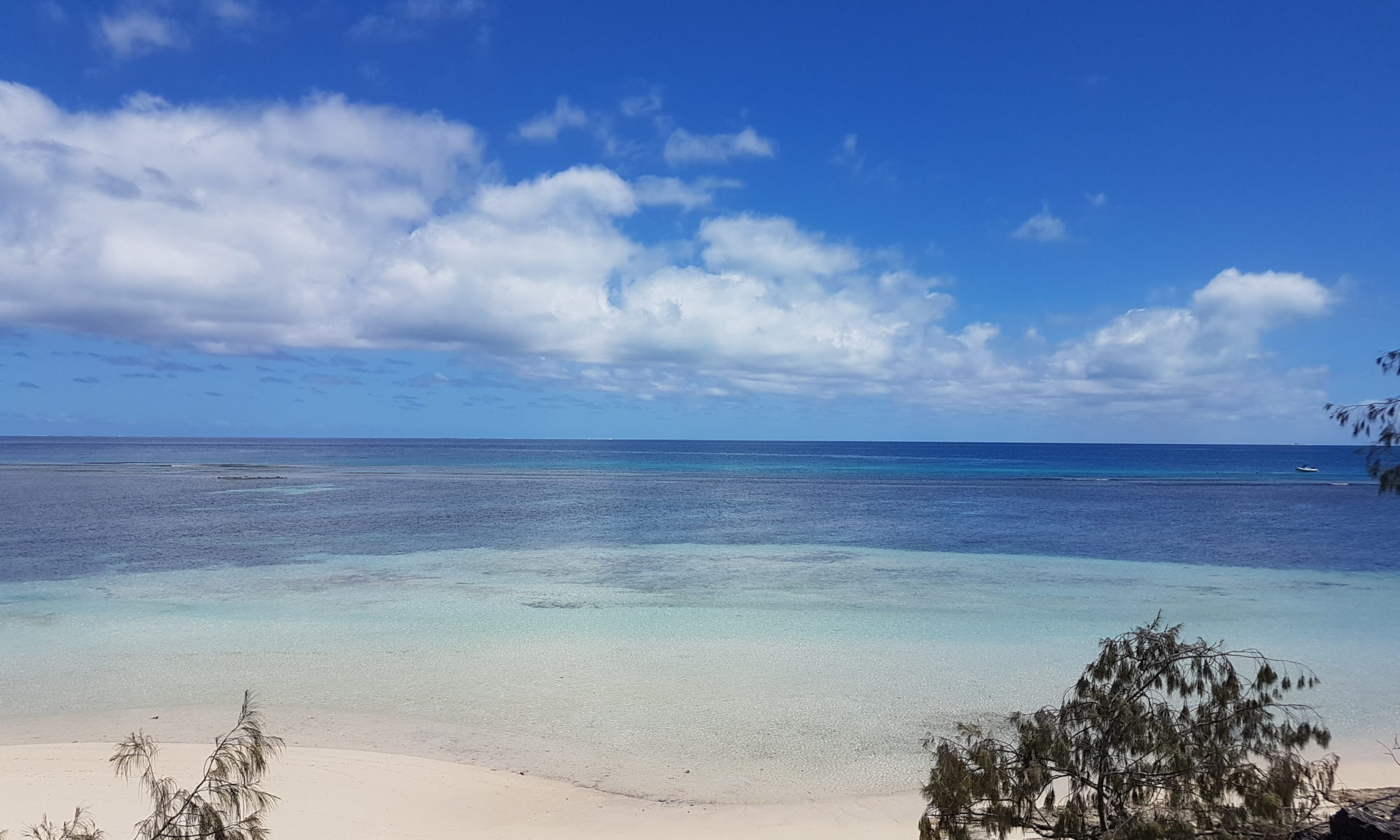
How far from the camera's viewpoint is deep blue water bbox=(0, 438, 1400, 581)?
89.0 feet

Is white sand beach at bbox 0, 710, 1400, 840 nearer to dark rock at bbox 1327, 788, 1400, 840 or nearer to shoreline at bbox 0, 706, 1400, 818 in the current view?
shoreline at bbox 0, 706, 1400, 818

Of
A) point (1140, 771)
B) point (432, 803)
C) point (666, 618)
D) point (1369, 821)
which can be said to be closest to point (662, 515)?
point (666, 618)

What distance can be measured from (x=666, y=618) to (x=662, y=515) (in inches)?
866

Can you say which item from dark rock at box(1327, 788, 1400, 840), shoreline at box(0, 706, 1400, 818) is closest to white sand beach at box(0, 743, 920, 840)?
shoreline at box(0, 706, 1400, 818)

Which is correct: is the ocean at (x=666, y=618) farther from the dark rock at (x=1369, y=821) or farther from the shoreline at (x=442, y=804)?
the dark rock at (x=1369, y=821)

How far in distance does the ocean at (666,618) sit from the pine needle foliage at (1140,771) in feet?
11.9

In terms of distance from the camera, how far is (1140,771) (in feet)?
19.3

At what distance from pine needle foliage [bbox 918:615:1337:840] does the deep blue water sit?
22134 millimetres

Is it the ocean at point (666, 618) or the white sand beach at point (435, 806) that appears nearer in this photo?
the white sand beach at point (435, 806)

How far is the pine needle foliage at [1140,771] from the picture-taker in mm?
5453

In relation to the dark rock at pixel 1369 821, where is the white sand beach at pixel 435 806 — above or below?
below

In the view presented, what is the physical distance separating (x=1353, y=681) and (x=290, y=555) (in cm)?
2695

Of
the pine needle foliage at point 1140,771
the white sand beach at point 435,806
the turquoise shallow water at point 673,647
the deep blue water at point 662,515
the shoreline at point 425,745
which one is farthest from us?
the deep blue water at point 662,515

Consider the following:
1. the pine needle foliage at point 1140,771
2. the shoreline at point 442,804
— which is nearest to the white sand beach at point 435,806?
the shoreline at point 442,804
